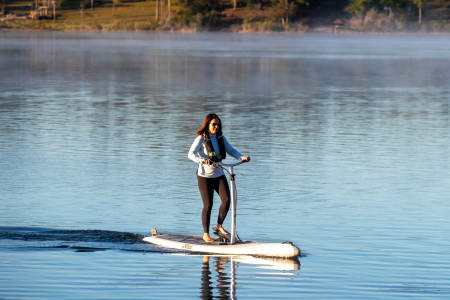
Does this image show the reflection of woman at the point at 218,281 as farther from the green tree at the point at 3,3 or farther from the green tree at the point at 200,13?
the green tree at the point at 3,3

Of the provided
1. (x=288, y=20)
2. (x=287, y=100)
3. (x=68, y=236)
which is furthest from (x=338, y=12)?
(x=68, y=236)

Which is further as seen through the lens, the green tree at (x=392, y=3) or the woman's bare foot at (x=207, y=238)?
the green tree at (x=392, y=3)

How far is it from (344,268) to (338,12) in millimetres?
141826

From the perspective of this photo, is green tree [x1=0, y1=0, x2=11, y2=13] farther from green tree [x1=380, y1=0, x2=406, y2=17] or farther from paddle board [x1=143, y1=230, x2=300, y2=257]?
paddle board [x1=143, y1=230, x2=300, y2=257]

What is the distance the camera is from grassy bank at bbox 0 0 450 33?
142125 millimetres

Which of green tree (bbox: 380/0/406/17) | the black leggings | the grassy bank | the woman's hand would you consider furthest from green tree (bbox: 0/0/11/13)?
the woman's hand

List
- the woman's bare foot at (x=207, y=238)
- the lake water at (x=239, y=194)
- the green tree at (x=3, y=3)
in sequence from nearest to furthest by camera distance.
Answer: the lake water at (x=239, y=194), the woman's bare foot at (x=207, y=238), the green tree at (x=3, y=3)

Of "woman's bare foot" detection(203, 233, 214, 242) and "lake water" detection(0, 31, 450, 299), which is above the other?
"woman's bare foot" detection(203, 233, 214, 242)

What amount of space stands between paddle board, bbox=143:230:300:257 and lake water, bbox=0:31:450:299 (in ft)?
0.48

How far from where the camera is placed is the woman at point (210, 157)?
1080 cm

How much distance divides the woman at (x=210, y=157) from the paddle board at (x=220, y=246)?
22 centimetres

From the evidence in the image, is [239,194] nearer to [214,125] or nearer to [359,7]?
[214,125]

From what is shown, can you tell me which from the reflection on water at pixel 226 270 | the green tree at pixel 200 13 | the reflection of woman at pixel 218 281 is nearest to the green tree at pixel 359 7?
the green tree at pixel 200 13

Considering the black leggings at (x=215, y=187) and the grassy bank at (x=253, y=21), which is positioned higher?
the grassy bank at (x=253, y=21)
